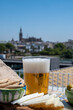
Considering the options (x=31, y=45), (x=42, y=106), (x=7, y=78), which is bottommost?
(x=42, y=106)

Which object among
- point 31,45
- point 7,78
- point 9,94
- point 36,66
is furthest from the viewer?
point 31,45

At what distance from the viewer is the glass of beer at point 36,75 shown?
113 centimetres

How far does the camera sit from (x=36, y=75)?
3.71 ft

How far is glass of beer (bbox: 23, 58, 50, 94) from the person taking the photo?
44.6 inches

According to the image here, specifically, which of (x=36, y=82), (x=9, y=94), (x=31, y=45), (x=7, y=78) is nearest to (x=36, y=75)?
(x=36, y=82)

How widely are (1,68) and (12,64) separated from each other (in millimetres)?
20550

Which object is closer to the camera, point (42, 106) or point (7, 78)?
point (42, 106)

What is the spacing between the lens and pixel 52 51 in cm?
7244

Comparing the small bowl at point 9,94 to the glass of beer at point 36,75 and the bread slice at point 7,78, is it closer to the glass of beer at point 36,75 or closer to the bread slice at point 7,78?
the bread slice at point 7,78

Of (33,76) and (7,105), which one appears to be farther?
(33,76)

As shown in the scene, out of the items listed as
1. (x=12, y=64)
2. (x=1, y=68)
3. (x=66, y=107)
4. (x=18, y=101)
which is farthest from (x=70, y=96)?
(x=12, y=64)

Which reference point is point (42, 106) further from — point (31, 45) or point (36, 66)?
point (31, 45)

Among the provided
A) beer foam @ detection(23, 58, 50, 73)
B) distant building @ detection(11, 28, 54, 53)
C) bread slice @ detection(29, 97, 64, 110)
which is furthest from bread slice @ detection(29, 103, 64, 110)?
distant building @ detection(11, 28, 54, 53)

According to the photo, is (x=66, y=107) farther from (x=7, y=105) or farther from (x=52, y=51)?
(x=52, y=51)
